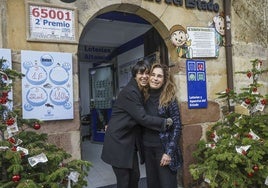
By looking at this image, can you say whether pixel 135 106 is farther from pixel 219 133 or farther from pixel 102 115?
pixel 102 115

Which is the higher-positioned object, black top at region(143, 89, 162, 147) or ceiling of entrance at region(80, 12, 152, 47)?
ceiling of entrance at region(80, 12, 152, 47)

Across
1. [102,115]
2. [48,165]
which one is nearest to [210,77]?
[48,165]

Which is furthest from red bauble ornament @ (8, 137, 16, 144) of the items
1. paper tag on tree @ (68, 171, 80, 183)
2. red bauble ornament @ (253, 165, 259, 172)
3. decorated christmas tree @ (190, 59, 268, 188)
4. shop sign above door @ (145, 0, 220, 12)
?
shop sign above door @ (145, 0, 220, 12)

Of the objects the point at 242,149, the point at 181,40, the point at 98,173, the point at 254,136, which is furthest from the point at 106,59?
the point at 242,149

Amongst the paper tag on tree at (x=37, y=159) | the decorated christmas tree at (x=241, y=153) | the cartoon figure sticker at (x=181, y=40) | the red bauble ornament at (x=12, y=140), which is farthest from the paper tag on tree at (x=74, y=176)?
the cartoon figure sticker at (x=181, y=40)

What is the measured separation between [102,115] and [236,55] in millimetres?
4236

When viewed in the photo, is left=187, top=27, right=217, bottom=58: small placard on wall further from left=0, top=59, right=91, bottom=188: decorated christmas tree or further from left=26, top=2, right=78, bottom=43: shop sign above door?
left=0, top=59, right=91, bottom=188: decorated christmas tree

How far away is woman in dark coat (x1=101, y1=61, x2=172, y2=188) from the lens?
9.36ft

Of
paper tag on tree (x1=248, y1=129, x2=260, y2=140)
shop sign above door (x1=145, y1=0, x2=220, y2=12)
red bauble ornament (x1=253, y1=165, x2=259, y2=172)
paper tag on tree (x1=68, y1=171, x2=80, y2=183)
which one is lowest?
red bauble ornament (x1=253, y1=165, x2=259, y2=172)

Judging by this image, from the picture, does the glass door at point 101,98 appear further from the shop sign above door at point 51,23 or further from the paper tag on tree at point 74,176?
the paper tag on tree at point 74,176

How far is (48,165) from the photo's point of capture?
2527 millimetres

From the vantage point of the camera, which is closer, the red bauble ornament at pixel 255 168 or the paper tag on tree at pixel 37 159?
the paper tag on tree at pixel 37 159

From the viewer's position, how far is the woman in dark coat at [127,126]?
9.36ft

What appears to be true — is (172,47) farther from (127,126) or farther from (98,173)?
(98,173)
